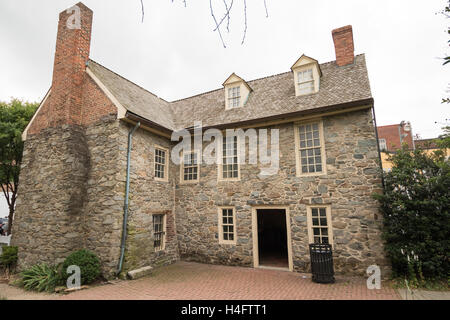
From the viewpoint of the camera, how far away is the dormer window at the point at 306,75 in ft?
33.0

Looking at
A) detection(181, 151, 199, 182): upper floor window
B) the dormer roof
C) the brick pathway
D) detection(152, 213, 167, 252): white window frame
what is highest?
the dormer roof

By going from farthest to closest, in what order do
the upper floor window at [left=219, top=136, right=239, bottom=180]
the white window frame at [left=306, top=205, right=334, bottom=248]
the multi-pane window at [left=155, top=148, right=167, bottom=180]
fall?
the multi-pane window at [left=155, top=148, right=167, bottom=180]
the upper floor window at [left=219, top=136, right=239, bottom=180]
the white window frame at [left=306, top=205, right=334, bottom=248]

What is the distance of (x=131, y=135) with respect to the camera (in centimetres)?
927

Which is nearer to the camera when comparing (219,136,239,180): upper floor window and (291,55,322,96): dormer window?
(291,55,322,96): dormer window

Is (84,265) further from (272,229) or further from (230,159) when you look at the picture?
(272,229)

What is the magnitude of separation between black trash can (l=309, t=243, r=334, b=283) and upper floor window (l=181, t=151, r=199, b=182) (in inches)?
226

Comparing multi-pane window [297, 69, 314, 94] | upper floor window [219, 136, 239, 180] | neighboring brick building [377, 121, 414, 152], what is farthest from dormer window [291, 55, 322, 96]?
neighboring brick building [377, 121, 414, 152]

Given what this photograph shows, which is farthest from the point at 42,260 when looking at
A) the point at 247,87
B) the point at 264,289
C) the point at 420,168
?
the point at 420,168

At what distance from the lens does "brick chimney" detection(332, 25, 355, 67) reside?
10148 mm

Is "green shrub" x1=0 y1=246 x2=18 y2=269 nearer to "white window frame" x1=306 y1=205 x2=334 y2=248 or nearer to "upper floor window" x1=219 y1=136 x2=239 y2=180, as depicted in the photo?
"upper floor window" x1=219 y1=136 x2=239 y2=180

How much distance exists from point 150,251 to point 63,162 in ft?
15.1

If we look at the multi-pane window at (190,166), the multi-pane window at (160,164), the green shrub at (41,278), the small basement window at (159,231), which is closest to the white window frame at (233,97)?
the multi-pane window at (190,166)

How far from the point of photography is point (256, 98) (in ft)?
37.7
